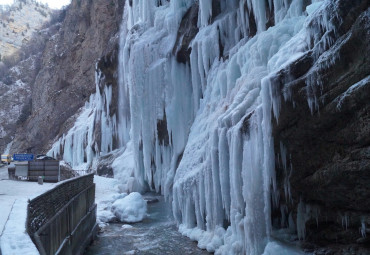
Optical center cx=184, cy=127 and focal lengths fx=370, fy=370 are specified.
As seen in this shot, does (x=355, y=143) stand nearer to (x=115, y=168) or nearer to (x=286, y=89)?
(x=286, y=89)

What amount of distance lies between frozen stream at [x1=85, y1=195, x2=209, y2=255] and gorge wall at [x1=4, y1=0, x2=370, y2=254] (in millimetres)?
581

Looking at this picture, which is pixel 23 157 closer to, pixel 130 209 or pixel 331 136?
pixel 130 209

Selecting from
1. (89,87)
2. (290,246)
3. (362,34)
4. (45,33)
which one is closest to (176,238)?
(290,246)

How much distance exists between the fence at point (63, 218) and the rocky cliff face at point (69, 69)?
26.8 metres

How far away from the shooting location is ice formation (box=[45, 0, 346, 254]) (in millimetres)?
8171

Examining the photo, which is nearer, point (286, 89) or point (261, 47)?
point (286, 89)

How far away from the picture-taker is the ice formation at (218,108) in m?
8.17

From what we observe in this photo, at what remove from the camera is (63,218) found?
30.2 feet

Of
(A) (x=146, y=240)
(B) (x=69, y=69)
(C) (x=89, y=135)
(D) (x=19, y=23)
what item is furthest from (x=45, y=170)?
(D) (x=19, y=23)

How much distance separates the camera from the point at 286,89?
291 inches

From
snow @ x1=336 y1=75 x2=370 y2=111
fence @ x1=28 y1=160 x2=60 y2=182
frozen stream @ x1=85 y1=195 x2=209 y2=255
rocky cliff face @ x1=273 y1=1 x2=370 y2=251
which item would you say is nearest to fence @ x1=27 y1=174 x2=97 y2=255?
frozen stream @ x1=85 y1=195 x2=209 y2=255

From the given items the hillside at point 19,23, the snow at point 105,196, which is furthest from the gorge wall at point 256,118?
the hillside at point 19,23

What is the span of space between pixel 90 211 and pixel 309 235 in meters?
9.16

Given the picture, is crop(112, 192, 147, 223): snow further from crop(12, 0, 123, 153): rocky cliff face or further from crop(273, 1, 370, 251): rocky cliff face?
crop(12, 0, 123, 153): rocky cliff face
